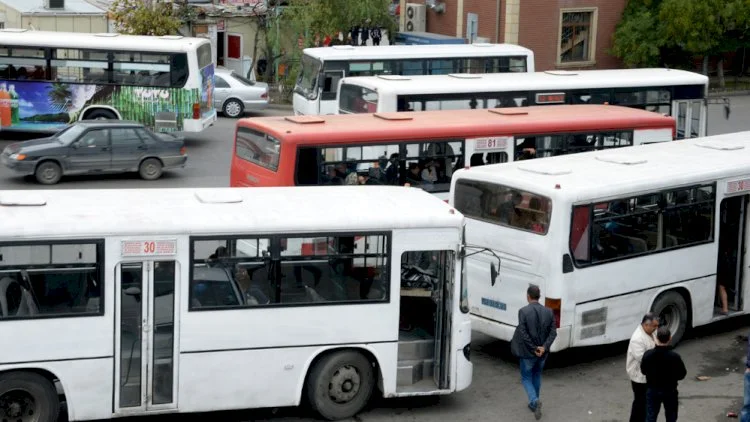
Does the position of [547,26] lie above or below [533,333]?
above

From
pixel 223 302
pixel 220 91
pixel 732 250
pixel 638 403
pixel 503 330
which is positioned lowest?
pixel 638 403

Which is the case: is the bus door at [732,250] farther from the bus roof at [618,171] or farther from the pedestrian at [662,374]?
the pedestrian at [662,374]

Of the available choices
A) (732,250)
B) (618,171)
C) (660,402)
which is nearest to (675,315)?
(732,250)

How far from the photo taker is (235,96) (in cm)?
3394

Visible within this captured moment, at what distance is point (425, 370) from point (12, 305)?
4246 mm

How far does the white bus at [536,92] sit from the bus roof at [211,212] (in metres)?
10.1

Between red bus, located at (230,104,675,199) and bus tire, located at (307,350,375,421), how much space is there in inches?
223

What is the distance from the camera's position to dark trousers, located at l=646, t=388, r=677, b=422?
37.6 feet

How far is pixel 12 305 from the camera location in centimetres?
1115

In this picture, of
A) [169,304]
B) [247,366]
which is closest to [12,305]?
[169,304]

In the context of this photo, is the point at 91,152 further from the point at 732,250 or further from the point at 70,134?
the point at 732,250

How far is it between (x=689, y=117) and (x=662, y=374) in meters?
15.8

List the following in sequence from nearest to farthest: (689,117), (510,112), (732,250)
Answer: (732,250) → (510,112) → (689,117)

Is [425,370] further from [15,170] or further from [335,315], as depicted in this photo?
[15,170]
